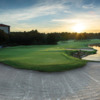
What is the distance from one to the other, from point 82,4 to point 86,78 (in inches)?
643

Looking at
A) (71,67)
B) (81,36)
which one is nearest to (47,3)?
(71,67)

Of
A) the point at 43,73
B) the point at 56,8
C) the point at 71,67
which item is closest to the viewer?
the point at 43,73

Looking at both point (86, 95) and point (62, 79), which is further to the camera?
point (62, 79)

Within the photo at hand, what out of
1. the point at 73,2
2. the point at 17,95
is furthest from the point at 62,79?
the point at 73,2

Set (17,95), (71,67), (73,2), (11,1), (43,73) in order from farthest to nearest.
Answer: (11,1), (73,2), (71,67), (43,73), (17,95)

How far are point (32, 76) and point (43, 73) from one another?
103 centimetres

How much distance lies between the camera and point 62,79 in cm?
894

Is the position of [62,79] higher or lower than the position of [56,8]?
lower

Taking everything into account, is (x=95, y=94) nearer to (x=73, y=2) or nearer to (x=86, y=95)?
(x=86, y=95)

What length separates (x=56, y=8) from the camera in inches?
996

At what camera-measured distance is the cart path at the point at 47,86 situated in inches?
256

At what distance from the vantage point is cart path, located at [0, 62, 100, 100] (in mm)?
6496

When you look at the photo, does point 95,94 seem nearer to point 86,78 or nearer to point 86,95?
point 86,95

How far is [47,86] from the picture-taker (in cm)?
768
